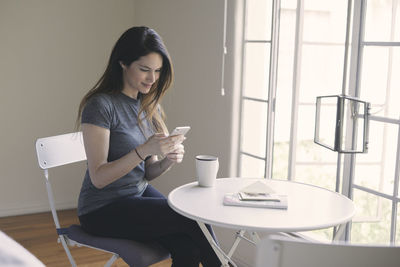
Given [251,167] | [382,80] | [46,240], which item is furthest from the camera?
[46,240]

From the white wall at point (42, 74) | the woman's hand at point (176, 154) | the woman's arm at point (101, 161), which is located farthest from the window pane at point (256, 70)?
the white wall at point (42, 74)

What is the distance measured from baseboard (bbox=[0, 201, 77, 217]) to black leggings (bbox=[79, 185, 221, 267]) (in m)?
2.32

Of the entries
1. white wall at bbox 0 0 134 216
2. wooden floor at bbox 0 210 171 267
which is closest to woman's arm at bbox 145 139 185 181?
wooden floor at bbox 0 210 171 267

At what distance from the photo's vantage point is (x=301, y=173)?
3.25 metres

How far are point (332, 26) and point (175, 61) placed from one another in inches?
51.3

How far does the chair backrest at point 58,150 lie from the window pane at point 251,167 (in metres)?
1.14

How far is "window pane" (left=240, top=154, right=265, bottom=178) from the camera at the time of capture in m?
3.34

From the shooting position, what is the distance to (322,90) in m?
3.29

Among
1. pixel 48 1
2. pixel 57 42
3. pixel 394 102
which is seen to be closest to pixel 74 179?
pixel 57 42

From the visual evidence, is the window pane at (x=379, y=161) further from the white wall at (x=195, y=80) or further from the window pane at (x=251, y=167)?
the white wall at (x=195, y=80)

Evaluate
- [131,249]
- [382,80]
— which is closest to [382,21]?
[382,80]

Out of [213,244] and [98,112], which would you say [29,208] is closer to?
[98,112]

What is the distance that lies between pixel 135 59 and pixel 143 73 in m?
0.08

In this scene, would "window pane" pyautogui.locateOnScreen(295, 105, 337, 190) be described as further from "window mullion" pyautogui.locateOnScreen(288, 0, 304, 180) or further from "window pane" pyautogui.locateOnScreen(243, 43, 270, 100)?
"window pane" pyautogui.locateOnScreen(243, 43, 270, 100)
